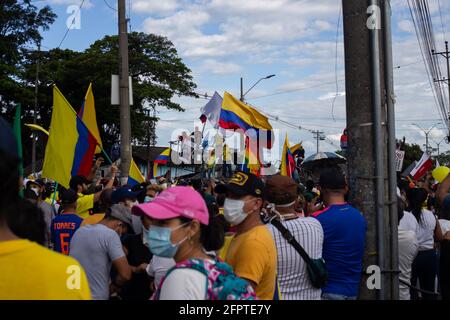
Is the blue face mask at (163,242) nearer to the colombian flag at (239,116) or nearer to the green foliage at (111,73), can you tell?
the colombian flag at (239,116)

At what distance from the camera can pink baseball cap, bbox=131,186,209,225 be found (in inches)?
104

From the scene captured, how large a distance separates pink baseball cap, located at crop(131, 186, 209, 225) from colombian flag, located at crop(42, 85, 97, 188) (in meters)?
5.78

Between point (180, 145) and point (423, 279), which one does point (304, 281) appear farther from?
point (180, 145)

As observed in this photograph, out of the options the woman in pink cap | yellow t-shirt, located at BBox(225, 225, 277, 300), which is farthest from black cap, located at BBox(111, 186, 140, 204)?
the woman in pink cap

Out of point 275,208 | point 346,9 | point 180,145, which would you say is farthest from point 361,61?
point 180,145

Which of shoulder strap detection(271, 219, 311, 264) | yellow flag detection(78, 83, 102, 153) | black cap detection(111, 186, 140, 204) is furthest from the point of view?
yellow flag detection(78, 83, 102, 153)

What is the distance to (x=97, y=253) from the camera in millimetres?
4555

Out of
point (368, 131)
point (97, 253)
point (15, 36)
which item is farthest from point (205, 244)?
Result: point (15, 36)

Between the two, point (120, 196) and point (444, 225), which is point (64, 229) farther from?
point (444, 225)

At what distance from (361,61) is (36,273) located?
346cm

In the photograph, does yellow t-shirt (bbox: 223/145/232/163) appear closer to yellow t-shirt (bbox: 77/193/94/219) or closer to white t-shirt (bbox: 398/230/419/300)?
yellow t-shirt (bbox: 77/193/94/219)

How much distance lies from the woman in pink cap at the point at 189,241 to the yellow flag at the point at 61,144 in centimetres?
573

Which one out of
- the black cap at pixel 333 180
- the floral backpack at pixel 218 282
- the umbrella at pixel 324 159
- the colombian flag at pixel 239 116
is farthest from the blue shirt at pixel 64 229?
the umbrella at pixel 324 159

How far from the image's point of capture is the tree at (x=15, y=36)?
29978 millimetres
